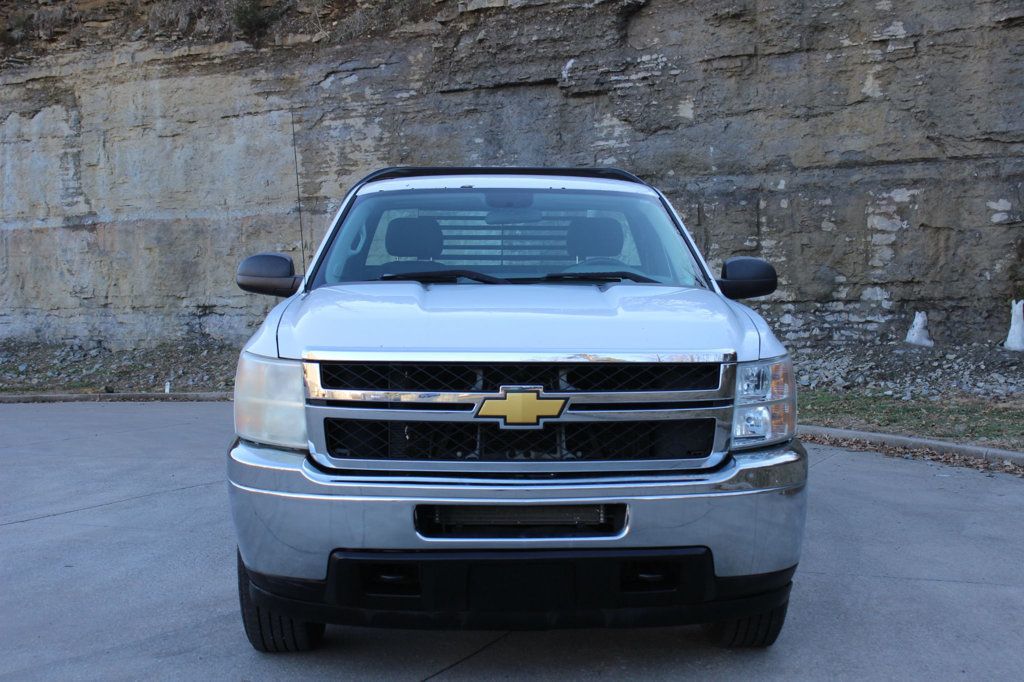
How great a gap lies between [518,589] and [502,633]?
3.42ft

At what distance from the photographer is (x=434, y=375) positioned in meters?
3.47

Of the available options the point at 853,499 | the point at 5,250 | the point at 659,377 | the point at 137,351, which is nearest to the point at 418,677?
the point at 659,377

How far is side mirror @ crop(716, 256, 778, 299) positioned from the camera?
16.0 ft

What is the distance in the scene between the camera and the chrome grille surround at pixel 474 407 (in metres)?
3.45

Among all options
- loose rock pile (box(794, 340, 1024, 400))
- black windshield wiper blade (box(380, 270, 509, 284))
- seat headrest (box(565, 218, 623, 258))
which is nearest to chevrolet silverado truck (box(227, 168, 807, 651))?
black windshield wiper blade (box(380, 270, 509, 284))

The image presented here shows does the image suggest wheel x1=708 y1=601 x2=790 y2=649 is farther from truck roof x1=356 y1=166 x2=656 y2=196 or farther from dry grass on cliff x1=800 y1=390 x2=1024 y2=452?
dry grass on cliff x1=800 y1=390 x2=1024 y2=452

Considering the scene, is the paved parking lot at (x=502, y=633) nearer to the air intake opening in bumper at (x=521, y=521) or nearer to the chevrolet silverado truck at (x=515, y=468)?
the chevrolet silverado truck at (x=515, y=468)

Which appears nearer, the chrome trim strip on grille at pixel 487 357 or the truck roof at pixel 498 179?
the chrome trim strip on grille at pixel 487 357

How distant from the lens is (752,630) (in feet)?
13.1

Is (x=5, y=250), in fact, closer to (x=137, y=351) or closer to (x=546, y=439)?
(x=137, y=351)

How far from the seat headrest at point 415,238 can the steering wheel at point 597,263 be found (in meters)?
0.64

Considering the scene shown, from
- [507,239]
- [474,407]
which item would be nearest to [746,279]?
[507,239]

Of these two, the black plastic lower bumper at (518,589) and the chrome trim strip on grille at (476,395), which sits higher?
the chrome trim strip on grille at (476,395)

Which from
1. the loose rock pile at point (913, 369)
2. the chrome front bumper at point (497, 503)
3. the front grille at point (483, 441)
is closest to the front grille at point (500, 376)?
the front grille at point (483, 441)
